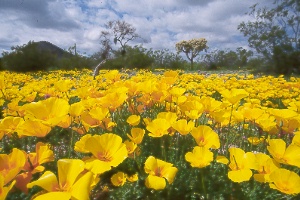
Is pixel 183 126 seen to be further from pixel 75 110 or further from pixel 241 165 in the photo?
pixel 75 110

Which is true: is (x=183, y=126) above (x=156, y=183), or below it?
above

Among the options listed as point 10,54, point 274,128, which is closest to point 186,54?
point 10,54

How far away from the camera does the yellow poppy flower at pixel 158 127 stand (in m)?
1.34

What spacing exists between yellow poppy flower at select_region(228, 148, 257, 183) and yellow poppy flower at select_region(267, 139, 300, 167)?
0.28ft

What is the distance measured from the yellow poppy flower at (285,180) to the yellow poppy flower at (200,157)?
10.0 inches

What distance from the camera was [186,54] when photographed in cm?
3941

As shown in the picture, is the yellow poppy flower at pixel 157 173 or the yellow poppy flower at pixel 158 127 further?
the yellow poppy flower at pixel 158 127

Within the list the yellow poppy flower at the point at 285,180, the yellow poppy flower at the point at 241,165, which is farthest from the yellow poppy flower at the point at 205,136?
the yellow poppy flower at the point at 285,180

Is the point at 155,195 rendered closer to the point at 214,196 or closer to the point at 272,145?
the point at 214,196

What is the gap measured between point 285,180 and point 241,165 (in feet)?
0.66

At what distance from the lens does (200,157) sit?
1.15 metres

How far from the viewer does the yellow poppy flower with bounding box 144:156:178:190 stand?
1.04 meters

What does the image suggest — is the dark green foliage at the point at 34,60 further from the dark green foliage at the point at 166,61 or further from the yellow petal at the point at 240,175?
the yellow petal at the point at 240,175

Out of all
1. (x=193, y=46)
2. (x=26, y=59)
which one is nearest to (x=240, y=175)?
(x=26, y=59)
